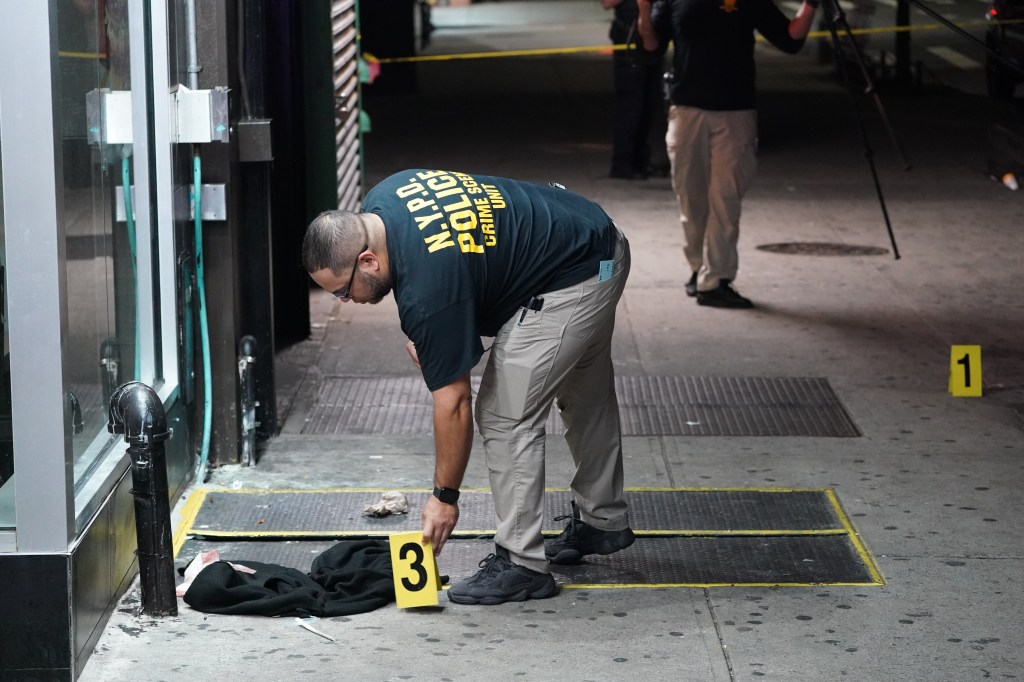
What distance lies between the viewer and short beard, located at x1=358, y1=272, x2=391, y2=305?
13.9ft

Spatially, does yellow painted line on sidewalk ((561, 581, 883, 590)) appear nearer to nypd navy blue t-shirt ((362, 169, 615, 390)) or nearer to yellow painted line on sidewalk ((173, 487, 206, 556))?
nypd navy blue t-shirt ((362, 169, 615, 390))

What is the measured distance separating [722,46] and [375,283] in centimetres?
463

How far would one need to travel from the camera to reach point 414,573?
4.52 m

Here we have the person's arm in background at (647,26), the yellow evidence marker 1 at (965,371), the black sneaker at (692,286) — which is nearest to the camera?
the yellow evidence marker 1 at (965,371)

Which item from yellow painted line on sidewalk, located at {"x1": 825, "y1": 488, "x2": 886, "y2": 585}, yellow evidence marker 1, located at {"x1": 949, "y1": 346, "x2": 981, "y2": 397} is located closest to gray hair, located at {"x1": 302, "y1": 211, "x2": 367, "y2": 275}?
yellow painted line on sidewalk, located at {"x1": 825, "y1": 488, "x2": 886, "y2": 585}

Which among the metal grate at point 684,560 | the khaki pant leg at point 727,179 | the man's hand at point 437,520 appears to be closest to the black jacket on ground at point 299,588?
the metal grate at point 684,560

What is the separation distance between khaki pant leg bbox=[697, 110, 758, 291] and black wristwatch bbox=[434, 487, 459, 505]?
452 cm

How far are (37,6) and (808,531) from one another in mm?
3078

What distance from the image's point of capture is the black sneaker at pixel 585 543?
5.01m

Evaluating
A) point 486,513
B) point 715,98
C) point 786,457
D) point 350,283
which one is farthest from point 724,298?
point 350,283

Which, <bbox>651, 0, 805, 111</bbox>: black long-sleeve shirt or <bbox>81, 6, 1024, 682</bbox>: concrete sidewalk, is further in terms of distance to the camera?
<bbox>651, 0, 805, 111</bbox>: black long-sleeve shirt

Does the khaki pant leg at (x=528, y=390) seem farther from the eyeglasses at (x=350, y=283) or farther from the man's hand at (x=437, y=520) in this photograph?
the eyeglasses at (x=350, y=283)

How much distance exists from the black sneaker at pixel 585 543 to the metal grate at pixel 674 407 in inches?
59.7

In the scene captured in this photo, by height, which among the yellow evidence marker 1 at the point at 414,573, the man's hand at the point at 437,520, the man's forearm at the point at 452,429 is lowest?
the yellow evidence marker 1 at the point at 414,573
